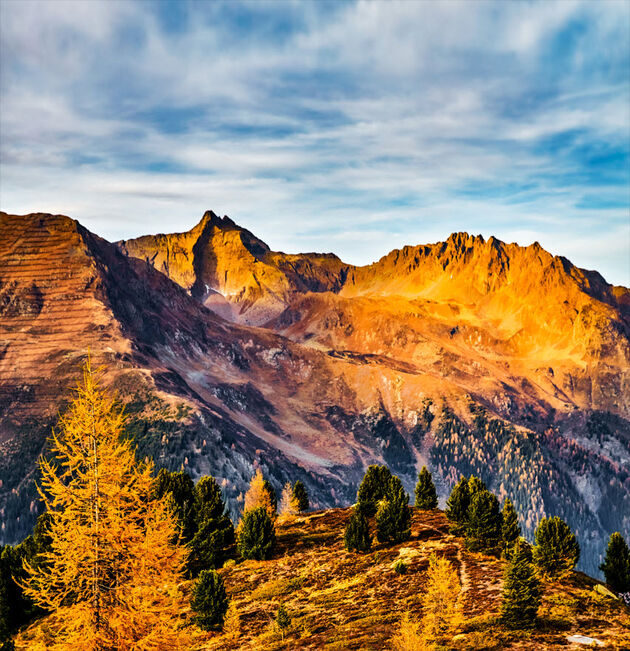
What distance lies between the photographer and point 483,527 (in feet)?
202

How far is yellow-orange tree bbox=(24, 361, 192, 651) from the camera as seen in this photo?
1345 inches

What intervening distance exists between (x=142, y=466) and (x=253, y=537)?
3707 centimetres

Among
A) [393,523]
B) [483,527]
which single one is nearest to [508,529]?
[483,527]

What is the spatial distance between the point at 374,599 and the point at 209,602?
13602 mm

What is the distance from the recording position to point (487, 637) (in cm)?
3991

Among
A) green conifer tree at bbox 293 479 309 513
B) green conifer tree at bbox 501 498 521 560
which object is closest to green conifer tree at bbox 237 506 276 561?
green conifer tree at bbox 501 498 521 560

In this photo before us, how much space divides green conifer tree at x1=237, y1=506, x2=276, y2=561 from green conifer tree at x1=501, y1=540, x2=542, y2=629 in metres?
36.8

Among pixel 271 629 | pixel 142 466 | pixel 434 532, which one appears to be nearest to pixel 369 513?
pixel 434 532

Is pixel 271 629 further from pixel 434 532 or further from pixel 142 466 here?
pixel 434 532

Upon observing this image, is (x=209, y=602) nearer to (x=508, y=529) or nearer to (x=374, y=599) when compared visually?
(x=374, y=599)

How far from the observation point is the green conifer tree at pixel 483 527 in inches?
2426

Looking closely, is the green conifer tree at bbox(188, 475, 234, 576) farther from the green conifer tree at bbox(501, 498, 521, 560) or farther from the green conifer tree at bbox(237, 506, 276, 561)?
the green conifer tree at bbox(501, 498, 521, 560)

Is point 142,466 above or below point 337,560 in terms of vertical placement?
above

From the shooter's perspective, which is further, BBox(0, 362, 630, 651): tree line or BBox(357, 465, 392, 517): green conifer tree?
BBox(357, 465, 392, 517): green conifer tree
